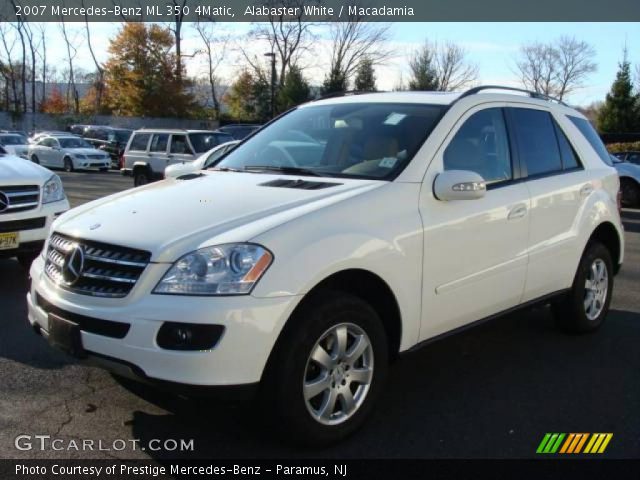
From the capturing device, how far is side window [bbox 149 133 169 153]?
17906 mm

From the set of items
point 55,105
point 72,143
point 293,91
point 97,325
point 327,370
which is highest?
point 55,105

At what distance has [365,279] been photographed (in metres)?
3.37

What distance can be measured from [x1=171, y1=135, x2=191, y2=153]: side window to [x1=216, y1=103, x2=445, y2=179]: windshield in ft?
43.5

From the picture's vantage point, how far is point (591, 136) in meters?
5.40

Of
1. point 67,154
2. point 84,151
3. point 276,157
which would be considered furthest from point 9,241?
point 67,154

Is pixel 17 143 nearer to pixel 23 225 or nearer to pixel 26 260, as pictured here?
pixel 26 260

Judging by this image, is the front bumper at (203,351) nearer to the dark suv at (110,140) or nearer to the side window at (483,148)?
the side window at (483,148)

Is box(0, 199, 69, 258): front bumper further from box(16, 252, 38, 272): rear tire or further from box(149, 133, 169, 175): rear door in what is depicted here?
box(149, 133, 169, 175): rear door

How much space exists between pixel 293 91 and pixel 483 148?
48887 millimetres

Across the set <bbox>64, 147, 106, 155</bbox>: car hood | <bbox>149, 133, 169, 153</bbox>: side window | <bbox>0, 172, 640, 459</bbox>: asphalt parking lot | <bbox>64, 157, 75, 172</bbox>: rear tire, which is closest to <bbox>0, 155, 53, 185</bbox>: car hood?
<bbox>0, 172, 640, 459</bbox>: asphalt parking lot

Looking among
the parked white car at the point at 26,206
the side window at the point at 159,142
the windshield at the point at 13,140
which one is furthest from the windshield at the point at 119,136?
the parked white car at the point at 26,206

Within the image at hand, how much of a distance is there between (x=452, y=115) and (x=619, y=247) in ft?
7.86

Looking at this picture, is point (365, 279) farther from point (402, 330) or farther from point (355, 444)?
point (355, 444)

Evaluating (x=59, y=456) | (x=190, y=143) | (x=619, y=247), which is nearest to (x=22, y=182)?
(x=59, y=456)
